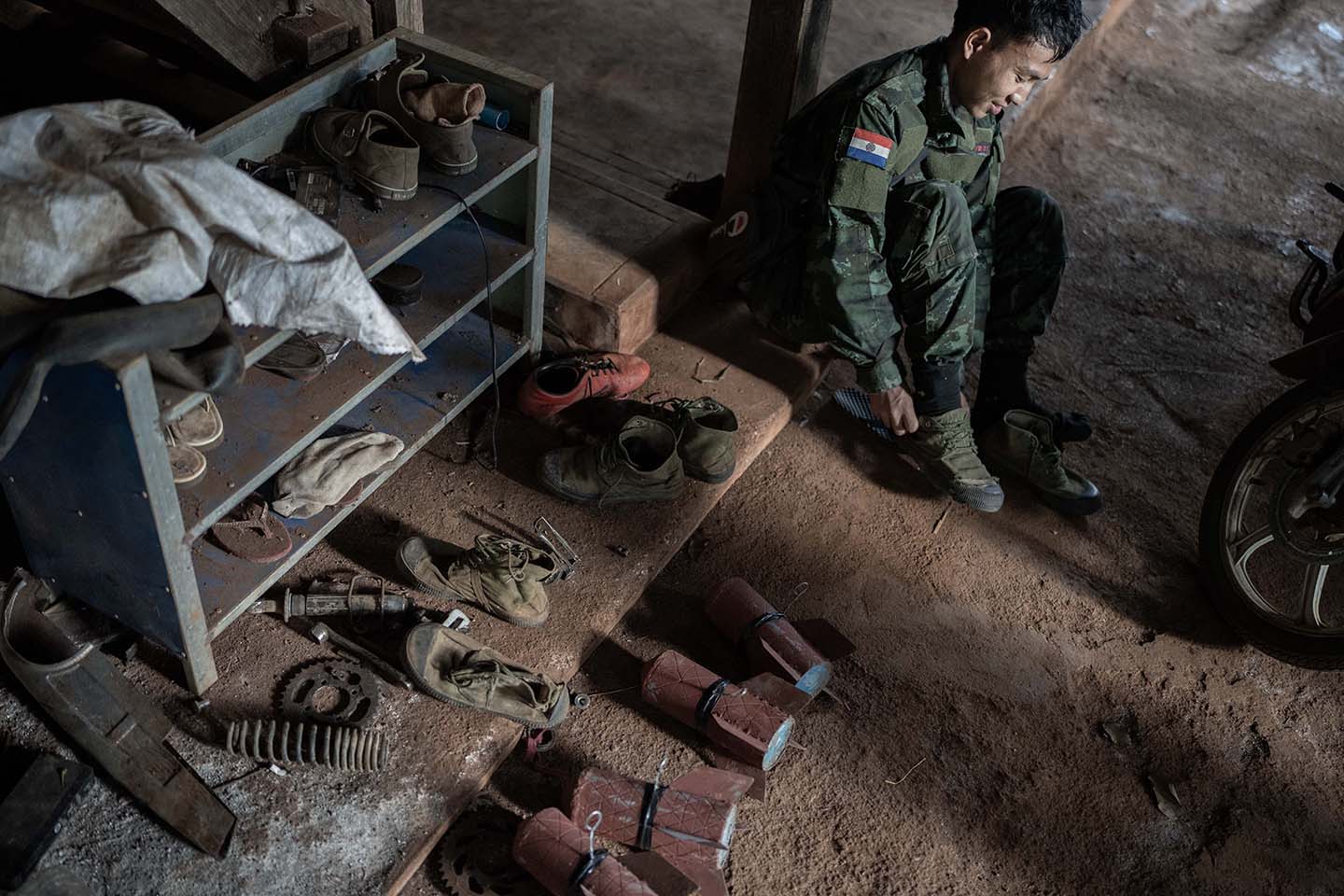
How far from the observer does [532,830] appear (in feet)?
8.62

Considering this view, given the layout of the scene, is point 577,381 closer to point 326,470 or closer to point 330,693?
point 326,470

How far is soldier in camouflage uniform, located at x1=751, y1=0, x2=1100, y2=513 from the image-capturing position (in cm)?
339

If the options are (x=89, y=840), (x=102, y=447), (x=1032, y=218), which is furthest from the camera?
(x=1032, y=218)

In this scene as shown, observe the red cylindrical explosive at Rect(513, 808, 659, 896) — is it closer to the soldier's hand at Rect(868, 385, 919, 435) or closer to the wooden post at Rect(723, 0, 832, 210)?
the soldier's hand at Rect(868, 385, 919, 435)

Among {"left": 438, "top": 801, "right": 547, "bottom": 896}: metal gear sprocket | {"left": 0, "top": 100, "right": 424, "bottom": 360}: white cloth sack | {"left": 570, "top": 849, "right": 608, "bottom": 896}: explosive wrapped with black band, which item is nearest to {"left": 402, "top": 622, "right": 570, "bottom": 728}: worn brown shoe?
{"left": 438, "top": 801, "right": 547, "bottom": 896}: metal gear sprocket

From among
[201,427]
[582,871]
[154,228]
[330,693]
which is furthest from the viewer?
[330,693]

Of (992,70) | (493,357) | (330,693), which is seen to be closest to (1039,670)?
(992,70)

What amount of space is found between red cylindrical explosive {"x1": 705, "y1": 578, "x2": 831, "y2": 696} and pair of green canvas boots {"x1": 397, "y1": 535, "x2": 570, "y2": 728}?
50cm

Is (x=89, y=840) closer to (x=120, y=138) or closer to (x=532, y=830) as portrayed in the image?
(x=532, y=830)

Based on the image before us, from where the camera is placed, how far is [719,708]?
9.59 ft

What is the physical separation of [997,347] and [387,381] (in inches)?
84.7

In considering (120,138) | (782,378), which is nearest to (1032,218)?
(782,378)

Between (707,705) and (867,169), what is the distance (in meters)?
1.67

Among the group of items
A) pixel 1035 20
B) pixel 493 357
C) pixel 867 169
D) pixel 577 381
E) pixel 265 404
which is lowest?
pixel 577 381
